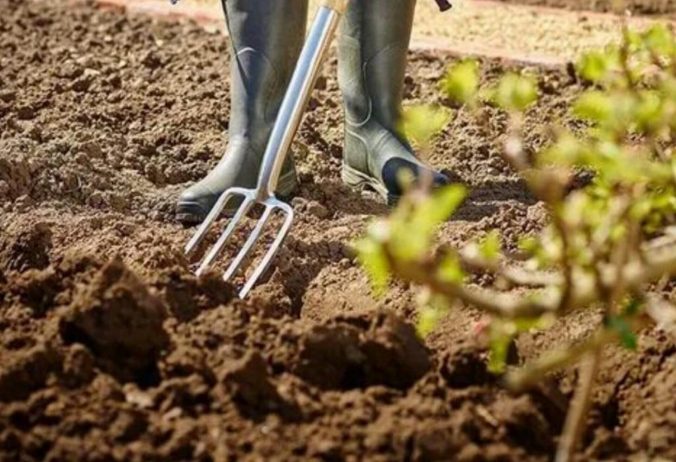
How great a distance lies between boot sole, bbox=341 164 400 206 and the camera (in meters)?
4.25

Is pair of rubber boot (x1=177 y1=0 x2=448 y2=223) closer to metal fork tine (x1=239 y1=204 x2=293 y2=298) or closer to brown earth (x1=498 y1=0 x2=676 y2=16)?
metal fork tine (x1=239 y1=204 x2=293 y2=298)

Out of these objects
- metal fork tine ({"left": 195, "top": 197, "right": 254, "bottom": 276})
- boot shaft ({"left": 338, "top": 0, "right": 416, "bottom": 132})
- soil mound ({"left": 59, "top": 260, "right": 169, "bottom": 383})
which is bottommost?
soil mound ({"left": 59, "top": 260, "right": 169, "bottom": 383})

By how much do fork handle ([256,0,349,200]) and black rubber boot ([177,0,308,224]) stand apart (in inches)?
13.5

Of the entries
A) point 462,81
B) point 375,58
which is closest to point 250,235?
point 375,58

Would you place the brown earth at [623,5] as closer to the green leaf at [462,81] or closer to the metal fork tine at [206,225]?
the metal fork tine at [206,225]

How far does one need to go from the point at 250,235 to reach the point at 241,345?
973mm

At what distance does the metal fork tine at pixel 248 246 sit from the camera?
3467mm

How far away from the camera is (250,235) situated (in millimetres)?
3652

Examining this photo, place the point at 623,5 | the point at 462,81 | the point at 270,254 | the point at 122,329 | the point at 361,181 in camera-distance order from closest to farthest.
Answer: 1. the point at 462,81
2. the point at 122,329
3. the point at 270,254
4. the point at 361,181
5. the point at 623,5

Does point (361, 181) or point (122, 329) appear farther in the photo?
point (361, 181)

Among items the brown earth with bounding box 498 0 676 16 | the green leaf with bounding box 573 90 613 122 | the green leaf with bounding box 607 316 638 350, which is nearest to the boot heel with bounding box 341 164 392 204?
the green leaf with bounding box 573 90 613 122

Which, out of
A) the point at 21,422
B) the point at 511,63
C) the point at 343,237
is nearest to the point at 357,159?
the point at 343,237

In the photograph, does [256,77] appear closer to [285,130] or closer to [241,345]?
[285,130]

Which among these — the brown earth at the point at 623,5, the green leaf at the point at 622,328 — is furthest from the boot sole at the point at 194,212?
the brown earth at the point at 623,5
